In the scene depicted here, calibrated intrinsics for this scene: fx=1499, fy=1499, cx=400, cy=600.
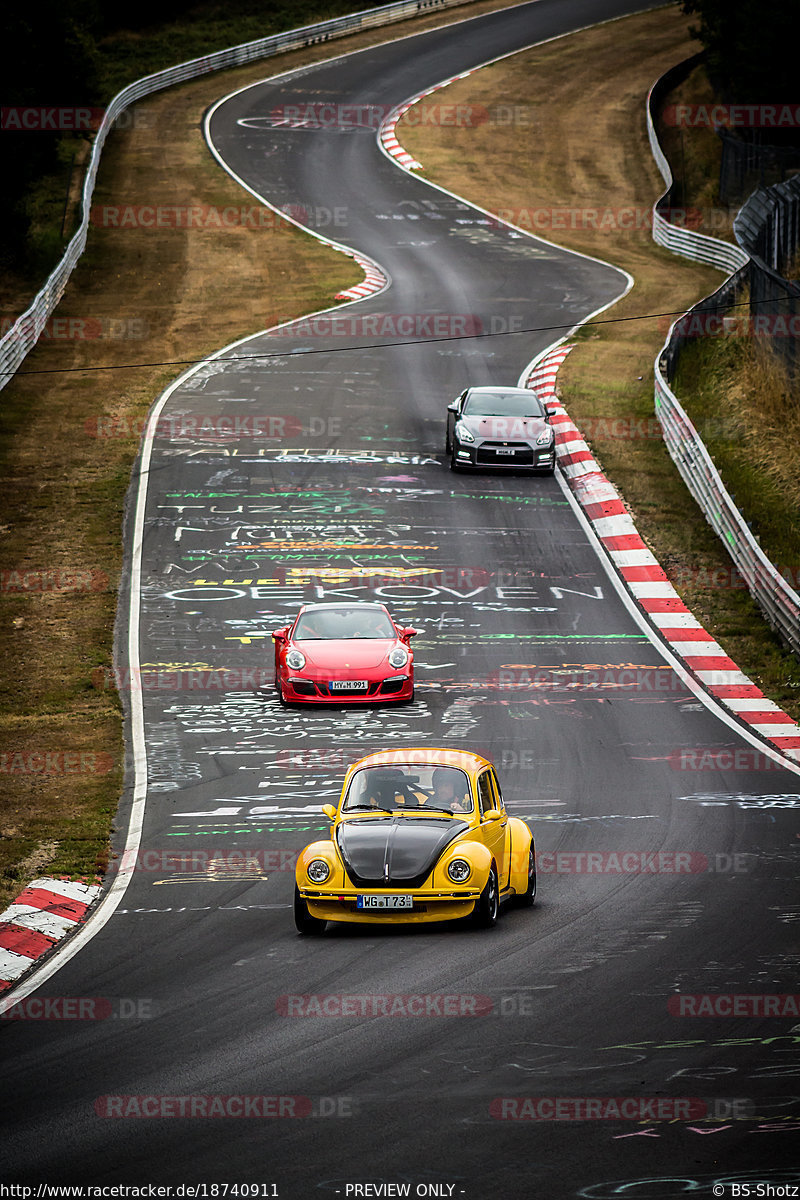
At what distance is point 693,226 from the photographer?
54.4m

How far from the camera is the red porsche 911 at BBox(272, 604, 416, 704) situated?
1958 cm

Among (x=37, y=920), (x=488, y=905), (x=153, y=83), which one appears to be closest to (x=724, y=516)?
(x=488, y=905)

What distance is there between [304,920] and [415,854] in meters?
0.99

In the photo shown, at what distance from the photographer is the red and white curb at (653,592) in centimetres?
1950

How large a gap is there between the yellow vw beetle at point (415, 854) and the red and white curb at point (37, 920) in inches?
82.5

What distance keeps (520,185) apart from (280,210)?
10319mm

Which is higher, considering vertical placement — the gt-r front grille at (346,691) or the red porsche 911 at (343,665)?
the red porsche 911 at (343,665)

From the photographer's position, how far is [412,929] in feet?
38.5

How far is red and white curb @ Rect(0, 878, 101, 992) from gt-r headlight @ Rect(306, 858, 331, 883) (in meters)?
2.14
